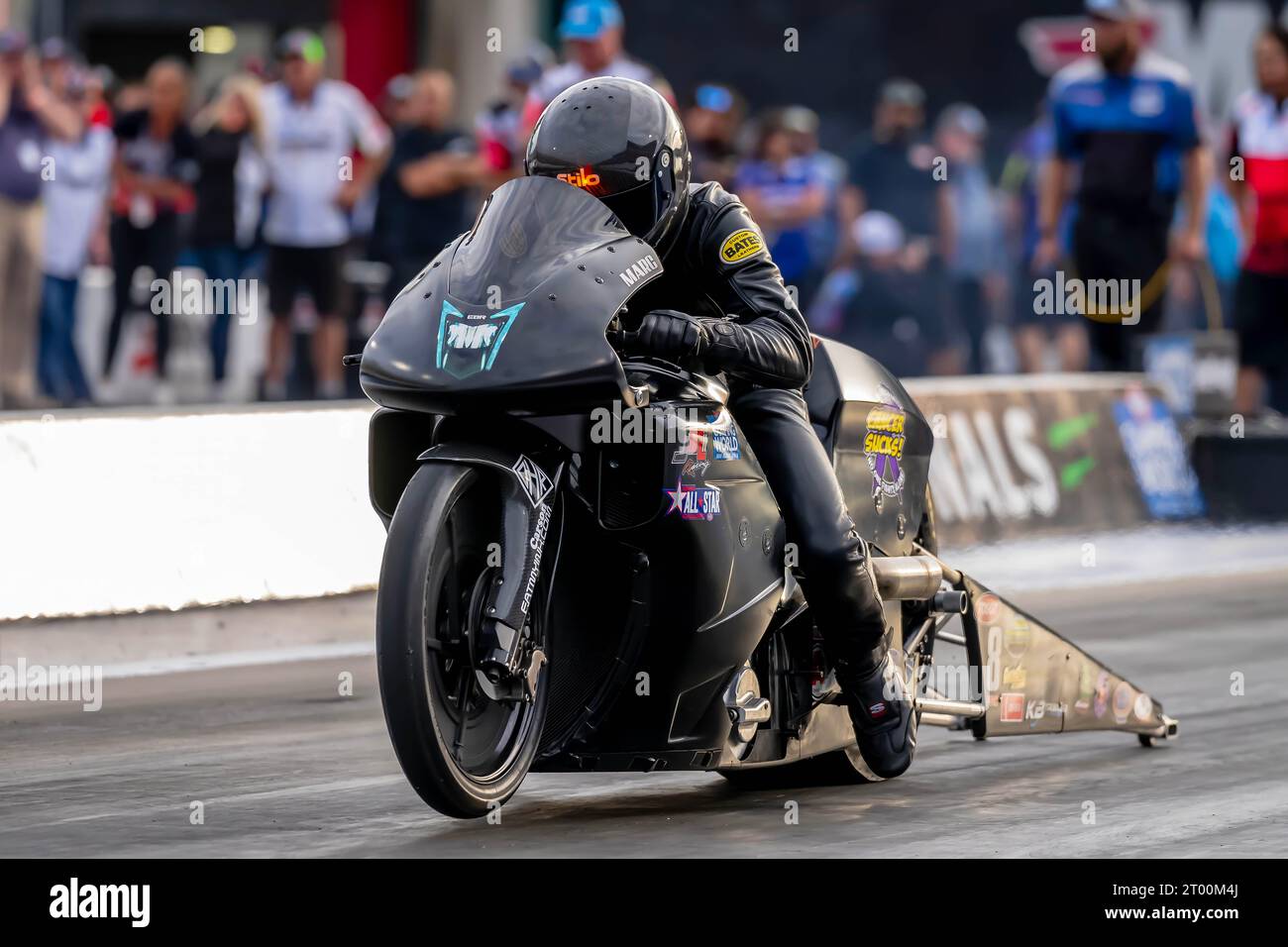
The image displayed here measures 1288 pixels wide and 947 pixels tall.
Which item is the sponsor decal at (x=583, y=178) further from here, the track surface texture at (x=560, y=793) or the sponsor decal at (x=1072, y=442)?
the sponsor decal at (x=1072, y=442)

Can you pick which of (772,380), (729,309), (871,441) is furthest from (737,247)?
(871,441)

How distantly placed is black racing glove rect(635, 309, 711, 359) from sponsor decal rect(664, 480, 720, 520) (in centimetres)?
32

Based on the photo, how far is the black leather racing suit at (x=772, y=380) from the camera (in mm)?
6570

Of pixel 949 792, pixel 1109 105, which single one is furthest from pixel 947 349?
pixel 949 792

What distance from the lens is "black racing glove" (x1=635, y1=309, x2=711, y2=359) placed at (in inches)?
243

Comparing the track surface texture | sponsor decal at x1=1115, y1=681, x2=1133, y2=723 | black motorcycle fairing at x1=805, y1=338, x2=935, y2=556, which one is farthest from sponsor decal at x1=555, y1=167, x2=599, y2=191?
sponsor decal at x1=1115, y1=681, x2=1133, y2=723

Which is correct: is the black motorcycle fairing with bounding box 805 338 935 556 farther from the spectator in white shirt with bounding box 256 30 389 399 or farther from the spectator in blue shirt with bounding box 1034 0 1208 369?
the spectator in white shirt with bounding box 256 30 389 399

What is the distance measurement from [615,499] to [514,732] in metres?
0.60

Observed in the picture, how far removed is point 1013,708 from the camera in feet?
25.8

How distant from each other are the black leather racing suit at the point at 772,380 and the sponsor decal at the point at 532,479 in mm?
712

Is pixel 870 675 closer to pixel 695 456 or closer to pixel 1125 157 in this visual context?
pixel 695 456

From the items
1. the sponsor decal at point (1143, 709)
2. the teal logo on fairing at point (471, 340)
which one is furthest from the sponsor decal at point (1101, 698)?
the teal logo on fairing at point (471, 340)

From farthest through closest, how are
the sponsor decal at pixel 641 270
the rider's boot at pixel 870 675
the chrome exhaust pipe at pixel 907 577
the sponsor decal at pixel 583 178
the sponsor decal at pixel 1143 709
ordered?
the sponsor decal at pixel 1143 709, the chrome exhaust pipe at pixel 907 577, the rider's boot at pixel 870 675, the sponsor decal at pixel 583 178, the sponsor decal at pixel 641 270
